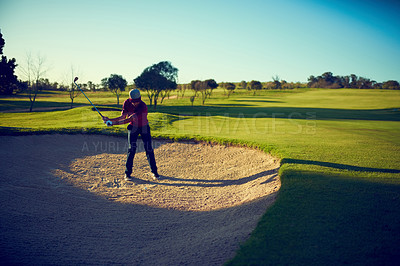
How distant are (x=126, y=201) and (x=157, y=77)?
50.4 m

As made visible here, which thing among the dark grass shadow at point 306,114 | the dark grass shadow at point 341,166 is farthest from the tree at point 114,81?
the dark grass shadow at point 341,166

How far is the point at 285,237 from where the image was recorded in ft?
14.5

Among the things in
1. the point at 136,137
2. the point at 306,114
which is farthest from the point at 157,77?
the point at 136,137

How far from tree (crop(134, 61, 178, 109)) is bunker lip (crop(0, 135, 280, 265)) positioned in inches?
1727

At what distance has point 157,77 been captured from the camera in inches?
2169

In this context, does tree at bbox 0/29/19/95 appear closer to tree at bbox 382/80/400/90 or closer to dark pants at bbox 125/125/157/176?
dark pants at bbox 125/125/157/176

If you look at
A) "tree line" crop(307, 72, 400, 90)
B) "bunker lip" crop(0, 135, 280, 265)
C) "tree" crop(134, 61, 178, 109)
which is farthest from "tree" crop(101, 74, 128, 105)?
"tree line" crop(307, 72, 400, 90)

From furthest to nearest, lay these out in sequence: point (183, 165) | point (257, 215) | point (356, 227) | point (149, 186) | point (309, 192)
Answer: point (183, 165) < point (149, 186) < point (309, 192) < point (257, 215) < point (356, 227)

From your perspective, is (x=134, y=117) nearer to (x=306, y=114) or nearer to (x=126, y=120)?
(x=126, y=120)

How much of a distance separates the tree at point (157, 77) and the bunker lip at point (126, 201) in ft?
144

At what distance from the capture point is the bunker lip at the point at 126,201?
4961 millimetres

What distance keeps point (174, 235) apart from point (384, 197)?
203 inches

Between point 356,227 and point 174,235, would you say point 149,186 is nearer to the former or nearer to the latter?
point 174,235

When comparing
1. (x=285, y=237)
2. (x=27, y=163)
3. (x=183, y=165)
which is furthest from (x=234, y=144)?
(x=27, y=163)
